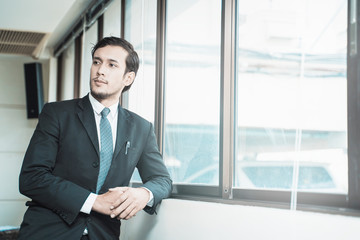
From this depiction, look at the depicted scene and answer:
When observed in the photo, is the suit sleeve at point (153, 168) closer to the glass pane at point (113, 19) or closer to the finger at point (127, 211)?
the finger at point (127, 211)

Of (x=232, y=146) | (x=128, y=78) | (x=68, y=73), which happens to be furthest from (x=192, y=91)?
(x=68, y=73)

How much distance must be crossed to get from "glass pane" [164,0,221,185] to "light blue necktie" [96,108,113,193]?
2.05 feet

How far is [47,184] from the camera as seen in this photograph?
6.31ft

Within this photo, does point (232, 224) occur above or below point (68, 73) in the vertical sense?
below

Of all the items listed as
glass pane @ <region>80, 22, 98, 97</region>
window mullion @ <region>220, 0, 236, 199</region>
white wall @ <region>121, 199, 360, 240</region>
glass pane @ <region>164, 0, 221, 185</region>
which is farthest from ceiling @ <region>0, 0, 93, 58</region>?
Result: white wall @ <region>121, 199, 360, 240</region>

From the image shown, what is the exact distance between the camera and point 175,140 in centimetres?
282

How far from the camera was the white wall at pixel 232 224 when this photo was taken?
1516 mm

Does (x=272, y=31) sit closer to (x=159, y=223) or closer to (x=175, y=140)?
(x=175, y=140)

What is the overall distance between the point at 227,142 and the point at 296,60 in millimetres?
1051

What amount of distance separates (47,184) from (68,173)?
0.15 meters

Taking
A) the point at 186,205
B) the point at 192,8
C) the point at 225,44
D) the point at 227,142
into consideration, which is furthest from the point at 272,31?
the point at 186,205

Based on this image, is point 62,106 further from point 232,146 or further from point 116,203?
point 232,146

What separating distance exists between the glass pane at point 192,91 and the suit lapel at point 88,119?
0.70 m

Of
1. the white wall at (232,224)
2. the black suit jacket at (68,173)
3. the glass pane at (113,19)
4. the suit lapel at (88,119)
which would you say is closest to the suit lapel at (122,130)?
the black suit jacket at (68,173)
